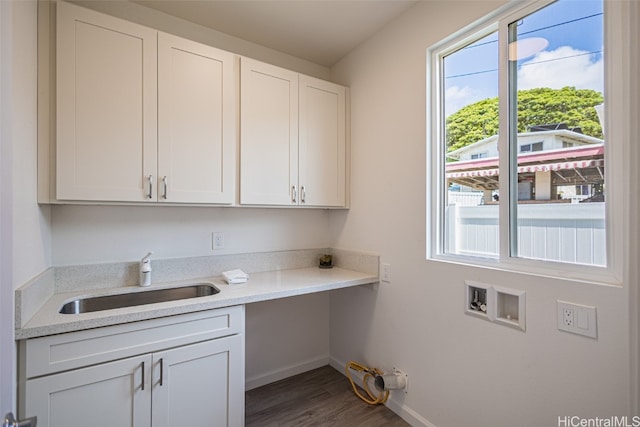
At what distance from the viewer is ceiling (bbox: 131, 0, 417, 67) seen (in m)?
1.84

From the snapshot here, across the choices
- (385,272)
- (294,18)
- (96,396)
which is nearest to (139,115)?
(294,18)

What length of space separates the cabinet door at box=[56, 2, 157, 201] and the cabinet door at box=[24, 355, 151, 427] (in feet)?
2.64

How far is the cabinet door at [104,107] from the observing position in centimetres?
145

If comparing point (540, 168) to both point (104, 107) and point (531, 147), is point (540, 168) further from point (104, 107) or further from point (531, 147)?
point (104, 107)

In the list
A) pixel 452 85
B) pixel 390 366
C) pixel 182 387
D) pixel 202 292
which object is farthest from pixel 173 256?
pixel 452 85

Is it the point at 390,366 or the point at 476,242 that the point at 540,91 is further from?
the point at 390,366

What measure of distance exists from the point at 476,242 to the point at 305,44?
186 centimetres

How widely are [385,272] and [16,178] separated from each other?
1.93 m

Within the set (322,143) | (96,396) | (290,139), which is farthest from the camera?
(322,143)

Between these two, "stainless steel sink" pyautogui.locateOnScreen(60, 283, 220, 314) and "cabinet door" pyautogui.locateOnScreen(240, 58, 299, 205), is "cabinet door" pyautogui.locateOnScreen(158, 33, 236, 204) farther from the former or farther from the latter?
"stainless steel sink" pyautogui.locateOnScreen(60, 283, 220, 314)

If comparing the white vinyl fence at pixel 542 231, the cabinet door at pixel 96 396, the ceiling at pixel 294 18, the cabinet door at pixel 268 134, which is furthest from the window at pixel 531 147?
the cabinet door at pixel 96 396

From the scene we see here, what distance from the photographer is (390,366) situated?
6.60 feet

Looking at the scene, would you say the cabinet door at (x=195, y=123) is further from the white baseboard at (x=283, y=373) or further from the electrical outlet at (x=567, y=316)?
the electrical outlet at (x=567, y=316)

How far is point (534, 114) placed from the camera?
139 centimetres
